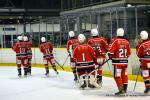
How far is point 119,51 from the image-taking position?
9617 millimetres

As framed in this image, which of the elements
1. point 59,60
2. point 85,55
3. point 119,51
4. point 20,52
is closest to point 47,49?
point 20,52

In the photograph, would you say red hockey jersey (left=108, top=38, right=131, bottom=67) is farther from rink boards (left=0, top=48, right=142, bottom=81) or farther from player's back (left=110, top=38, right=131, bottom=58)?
rink boards (left=0, top=48, right=142, bottom=81)

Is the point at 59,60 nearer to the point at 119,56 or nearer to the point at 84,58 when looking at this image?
the point at 84,58

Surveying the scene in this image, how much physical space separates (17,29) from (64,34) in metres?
10.7

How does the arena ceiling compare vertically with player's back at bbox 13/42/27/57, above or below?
above

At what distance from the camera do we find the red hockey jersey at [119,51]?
959cm

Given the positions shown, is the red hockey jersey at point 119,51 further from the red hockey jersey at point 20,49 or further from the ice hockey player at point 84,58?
the red hockey jersey at point 20,49

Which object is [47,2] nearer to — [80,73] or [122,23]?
[122,23]

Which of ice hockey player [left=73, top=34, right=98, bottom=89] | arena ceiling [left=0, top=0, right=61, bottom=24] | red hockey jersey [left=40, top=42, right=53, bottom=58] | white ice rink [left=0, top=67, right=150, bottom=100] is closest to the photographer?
white ice rink [left=0, top=67, right=150, bottom=100]

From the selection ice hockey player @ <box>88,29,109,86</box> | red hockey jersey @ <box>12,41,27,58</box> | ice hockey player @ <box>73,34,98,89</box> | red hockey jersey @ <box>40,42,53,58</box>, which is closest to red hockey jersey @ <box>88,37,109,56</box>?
ice hockey player @ <box>88,29,109,86</box>

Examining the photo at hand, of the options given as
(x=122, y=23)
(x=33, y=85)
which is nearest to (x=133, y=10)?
(x=122, y=23)

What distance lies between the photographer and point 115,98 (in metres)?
9.19

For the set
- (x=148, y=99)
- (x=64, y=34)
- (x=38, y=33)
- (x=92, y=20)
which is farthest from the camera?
(x=38, y=33)

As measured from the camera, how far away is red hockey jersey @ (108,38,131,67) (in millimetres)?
9586
